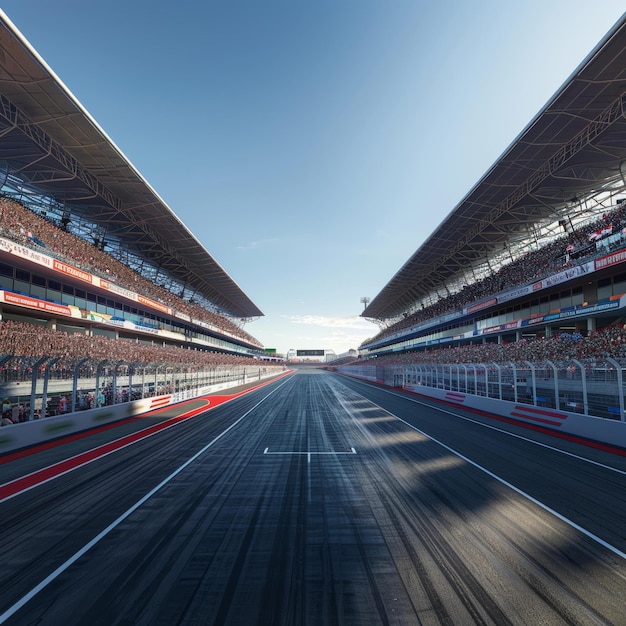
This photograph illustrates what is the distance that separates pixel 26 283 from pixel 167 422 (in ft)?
56.1

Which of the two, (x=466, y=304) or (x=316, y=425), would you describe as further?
(x=466, y=304)

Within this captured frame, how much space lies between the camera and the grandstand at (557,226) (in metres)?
18.8

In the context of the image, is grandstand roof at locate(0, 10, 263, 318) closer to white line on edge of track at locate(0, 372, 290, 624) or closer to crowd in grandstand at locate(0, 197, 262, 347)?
crowd in grandstand at locate(0, 197, 262, 347)

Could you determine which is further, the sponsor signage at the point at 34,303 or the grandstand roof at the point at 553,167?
the sponsor signage at the point at 34,303

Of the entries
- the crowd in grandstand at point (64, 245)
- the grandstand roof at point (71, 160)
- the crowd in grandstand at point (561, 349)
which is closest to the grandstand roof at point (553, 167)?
the crowd in grandstand at point (561, 349)

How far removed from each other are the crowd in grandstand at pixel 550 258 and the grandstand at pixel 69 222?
33658mm

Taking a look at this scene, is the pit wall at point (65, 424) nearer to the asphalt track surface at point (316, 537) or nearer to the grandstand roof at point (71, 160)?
the asphalt track surface at point (316, 537)

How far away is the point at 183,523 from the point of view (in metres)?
5.52

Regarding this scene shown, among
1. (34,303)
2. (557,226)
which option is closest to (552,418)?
(557,226)

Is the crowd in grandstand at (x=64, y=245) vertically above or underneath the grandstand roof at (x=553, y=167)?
underneath

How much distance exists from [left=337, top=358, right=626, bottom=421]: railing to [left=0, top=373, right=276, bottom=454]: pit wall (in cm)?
1923

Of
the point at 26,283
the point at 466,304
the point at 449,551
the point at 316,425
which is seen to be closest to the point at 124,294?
the point at 26,283

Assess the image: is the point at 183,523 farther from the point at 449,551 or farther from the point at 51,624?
the point at 449,551

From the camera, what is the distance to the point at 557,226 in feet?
109
